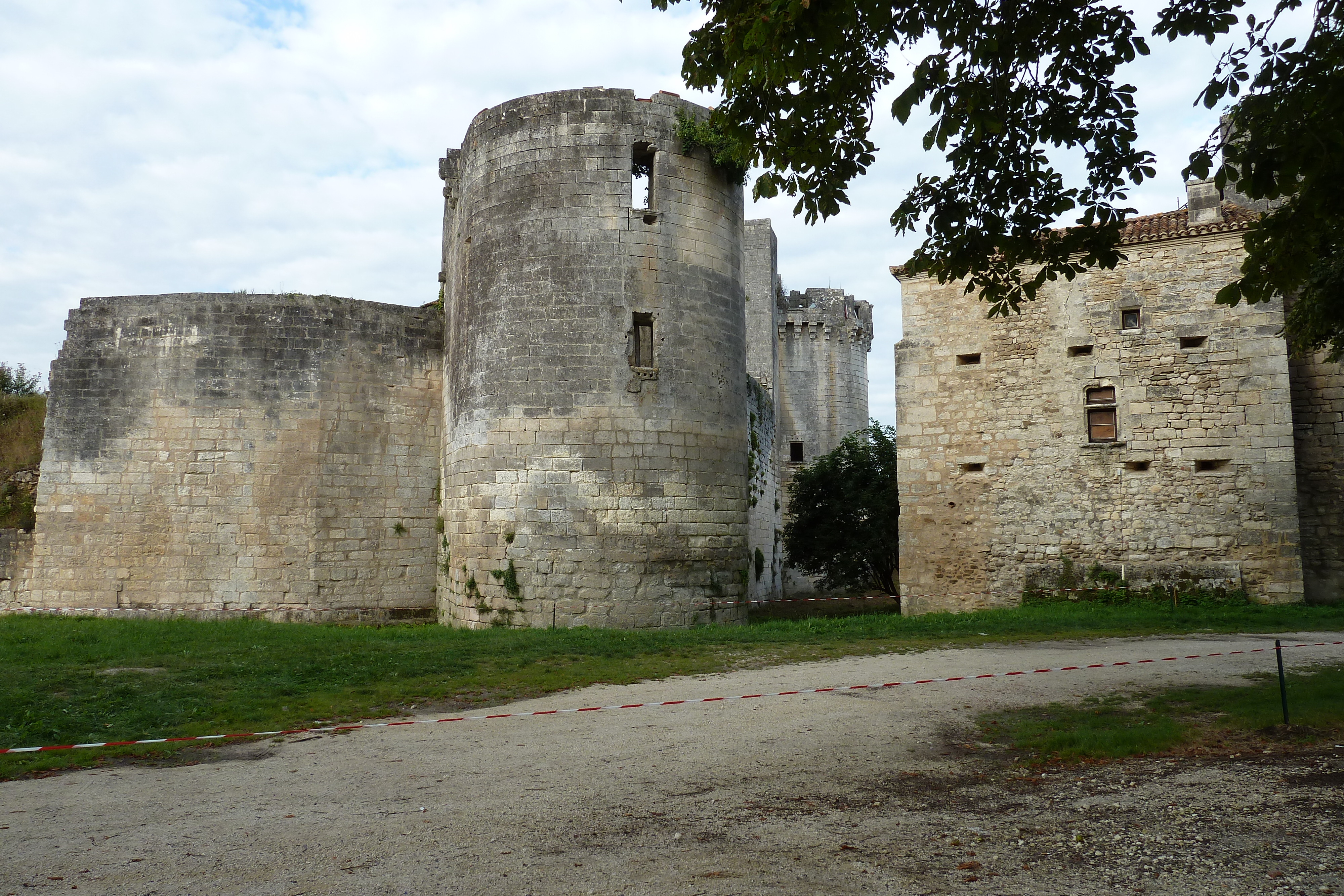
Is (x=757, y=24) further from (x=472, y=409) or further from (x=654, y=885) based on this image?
(x=472, y=409)

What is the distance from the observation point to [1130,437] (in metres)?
16.4

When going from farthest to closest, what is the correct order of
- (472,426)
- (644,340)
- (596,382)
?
(472,426)
(644,340)
(596,382)

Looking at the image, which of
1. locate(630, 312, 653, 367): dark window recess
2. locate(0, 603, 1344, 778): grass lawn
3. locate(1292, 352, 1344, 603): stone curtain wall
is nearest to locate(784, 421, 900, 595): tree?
locate(0, 603, 1344, 778): grass lawn

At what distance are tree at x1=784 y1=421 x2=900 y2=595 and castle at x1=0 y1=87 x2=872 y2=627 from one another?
6.51m

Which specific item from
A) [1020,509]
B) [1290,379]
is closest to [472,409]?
[1020,509]

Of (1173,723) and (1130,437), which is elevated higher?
(1130,437)

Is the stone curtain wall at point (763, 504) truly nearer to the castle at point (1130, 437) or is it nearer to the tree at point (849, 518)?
the tree at point (849, 518)

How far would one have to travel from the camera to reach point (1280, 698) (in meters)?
7.03

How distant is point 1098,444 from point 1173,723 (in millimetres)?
10976

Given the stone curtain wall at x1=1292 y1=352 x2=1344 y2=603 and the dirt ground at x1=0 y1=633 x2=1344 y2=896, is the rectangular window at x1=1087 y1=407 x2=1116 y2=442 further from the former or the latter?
the dirt ground at x1=0 y1=633 x2=1344 y2=896

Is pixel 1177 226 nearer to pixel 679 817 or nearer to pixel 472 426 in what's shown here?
pixel 472 426

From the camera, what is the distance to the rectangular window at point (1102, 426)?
54.3 ft

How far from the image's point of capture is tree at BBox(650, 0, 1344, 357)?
589 cm

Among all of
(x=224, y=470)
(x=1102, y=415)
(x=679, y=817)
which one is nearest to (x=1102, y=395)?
(x=1102, y=415)
